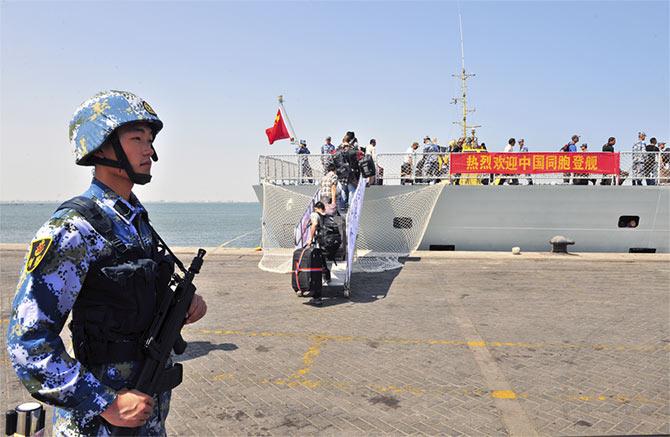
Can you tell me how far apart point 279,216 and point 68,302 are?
1299 centimetres

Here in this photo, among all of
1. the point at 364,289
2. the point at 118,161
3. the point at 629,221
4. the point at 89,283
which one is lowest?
the point at 364,289

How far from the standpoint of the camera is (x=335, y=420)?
159 inches

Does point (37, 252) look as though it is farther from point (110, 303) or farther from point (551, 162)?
point (551, 162)

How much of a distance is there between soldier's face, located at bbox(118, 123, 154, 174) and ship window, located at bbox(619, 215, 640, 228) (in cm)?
1651

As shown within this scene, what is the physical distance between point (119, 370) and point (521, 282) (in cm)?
978

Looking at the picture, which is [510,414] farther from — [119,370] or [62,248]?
[62,248]

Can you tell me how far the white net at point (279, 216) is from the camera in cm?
1395

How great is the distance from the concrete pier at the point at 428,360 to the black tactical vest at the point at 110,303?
8.14 ft

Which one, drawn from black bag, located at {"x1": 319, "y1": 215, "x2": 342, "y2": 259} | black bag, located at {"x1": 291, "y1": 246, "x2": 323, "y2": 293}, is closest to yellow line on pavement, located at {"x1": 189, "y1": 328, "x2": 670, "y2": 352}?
black bag, located at {"x1": 291, "y1": 246, "x2": 323, "y2": 293}

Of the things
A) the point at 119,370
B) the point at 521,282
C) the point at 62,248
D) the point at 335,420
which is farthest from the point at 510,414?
the point at 521,282

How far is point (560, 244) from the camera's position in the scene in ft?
46.0

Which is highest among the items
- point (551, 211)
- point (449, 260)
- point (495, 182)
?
point (495, 182)

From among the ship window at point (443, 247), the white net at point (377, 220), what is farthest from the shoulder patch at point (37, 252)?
the ship window at point (443, 247)

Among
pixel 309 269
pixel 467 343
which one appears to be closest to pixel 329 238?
pixel 309 269
